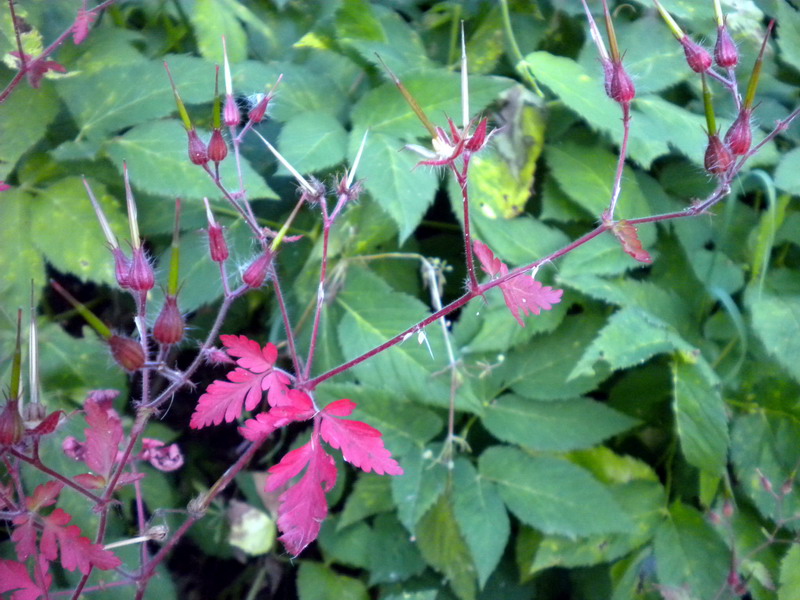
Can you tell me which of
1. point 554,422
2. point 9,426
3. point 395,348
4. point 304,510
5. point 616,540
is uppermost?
point 9,426

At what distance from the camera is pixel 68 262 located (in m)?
0.98

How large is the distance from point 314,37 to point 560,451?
884mm

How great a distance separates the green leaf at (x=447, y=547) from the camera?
105cm

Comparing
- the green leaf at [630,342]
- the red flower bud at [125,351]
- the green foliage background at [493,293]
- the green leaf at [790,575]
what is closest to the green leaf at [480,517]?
the green foliage background at [493,293]

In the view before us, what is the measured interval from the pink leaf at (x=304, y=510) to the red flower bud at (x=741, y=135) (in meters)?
0.55

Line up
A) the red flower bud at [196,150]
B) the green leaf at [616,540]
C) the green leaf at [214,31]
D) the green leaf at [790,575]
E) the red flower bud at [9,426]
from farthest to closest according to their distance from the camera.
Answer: the green leaf at [214,31] < the green leaf at [616,540] < the green leaf at [790,575] < the red flower bud at [196,150] < the red flower bud at [9,426]

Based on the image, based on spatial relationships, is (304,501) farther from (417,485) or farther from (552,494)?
(552,494)

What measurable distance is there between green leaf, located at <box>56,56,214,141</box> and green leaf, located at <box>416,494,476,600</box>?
0.82 m

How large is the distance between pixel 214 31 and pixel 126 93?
208mm

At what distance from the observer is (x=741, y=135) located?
641 mm

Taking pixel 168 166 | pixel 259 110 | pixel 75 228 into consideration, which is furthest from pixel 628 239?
pixel 75 228

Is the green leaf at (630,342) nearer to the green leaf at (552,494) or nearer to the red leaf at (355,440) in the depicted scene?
the green leaf at (552,494)

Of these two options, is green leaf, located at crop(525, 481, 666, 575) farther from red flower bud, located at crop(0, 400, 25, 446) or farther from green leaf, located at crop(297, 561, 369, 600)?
red flower bud, located at crop(0, 400, 25, 446)

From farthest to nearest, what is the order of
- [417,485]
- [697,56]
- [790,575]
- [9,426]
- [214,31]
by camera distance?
[214,31] → [417,485] → [790,575] → [697,56] → [9,426]
